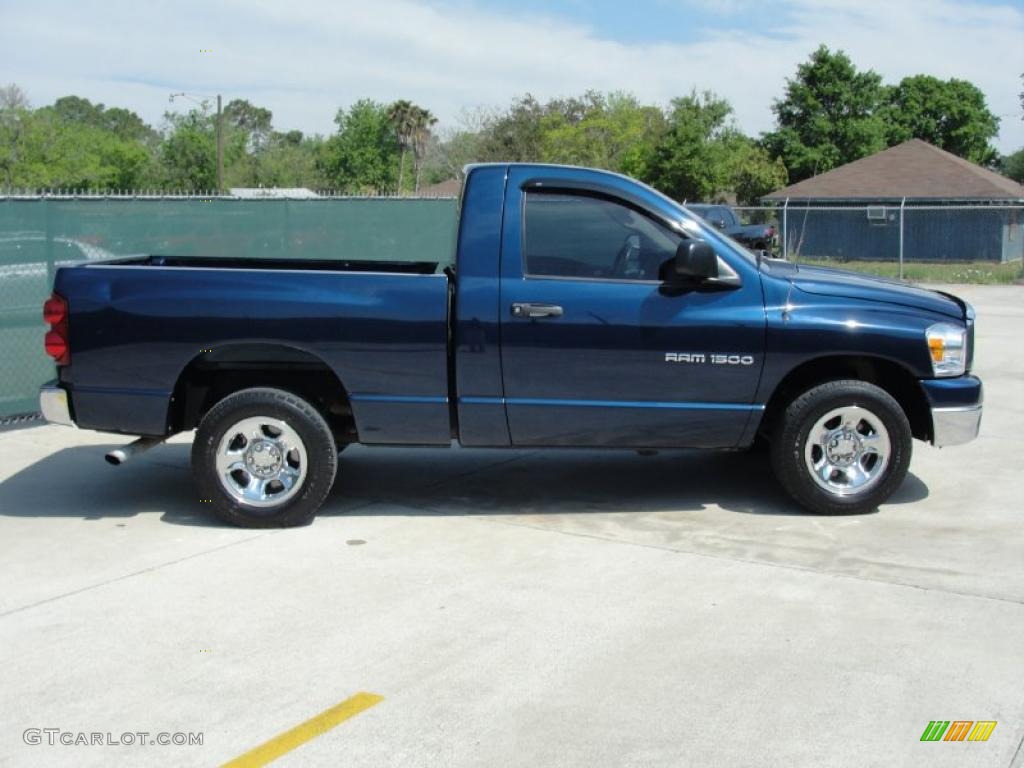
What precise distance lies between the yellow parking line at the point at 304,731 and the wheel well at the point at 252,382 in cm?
268

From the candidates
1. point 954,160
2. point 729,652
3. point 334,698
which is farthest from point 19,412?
point 954,160

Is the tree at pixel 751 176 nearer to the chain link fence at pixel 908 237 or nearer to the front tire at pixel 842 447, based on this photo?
the chain link fence at pixel 908 237

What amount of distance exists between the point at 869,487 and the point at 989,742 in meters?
2.86

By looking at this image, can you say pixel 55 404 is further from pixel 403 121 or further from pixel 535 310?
Result: pixel 403 121

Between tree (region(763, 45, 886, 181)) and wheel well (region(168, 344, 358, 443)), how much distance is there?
4811 centimetres

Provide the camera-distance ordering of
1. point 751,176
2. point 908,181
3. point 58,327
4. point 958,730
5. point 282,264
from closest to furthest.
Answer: point 958,730 → point 58,327 → point 282,264 → point 908,181 → point 751,176

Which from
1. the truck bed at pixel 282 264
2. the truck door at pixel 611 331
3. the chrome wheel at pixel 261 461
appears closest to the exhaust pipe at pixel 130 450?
the chrome wheel at pixel 261 461

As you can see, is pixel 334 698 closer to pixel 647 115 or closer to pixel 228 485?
pixel 228 485

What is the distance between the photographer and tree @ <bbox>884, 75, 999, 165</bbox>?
197 ft

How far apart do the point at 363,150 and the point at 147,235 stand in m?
→ 70.1

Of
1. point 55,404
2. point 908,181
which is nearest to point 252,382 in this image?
point 55,404

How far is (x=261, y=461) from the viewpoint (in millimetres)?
6727

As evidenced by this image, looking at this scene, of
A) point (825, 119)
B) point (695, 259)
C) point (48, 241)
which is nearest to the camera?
point (695, 259)

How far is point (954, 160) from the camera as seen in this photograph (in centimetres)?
4178
